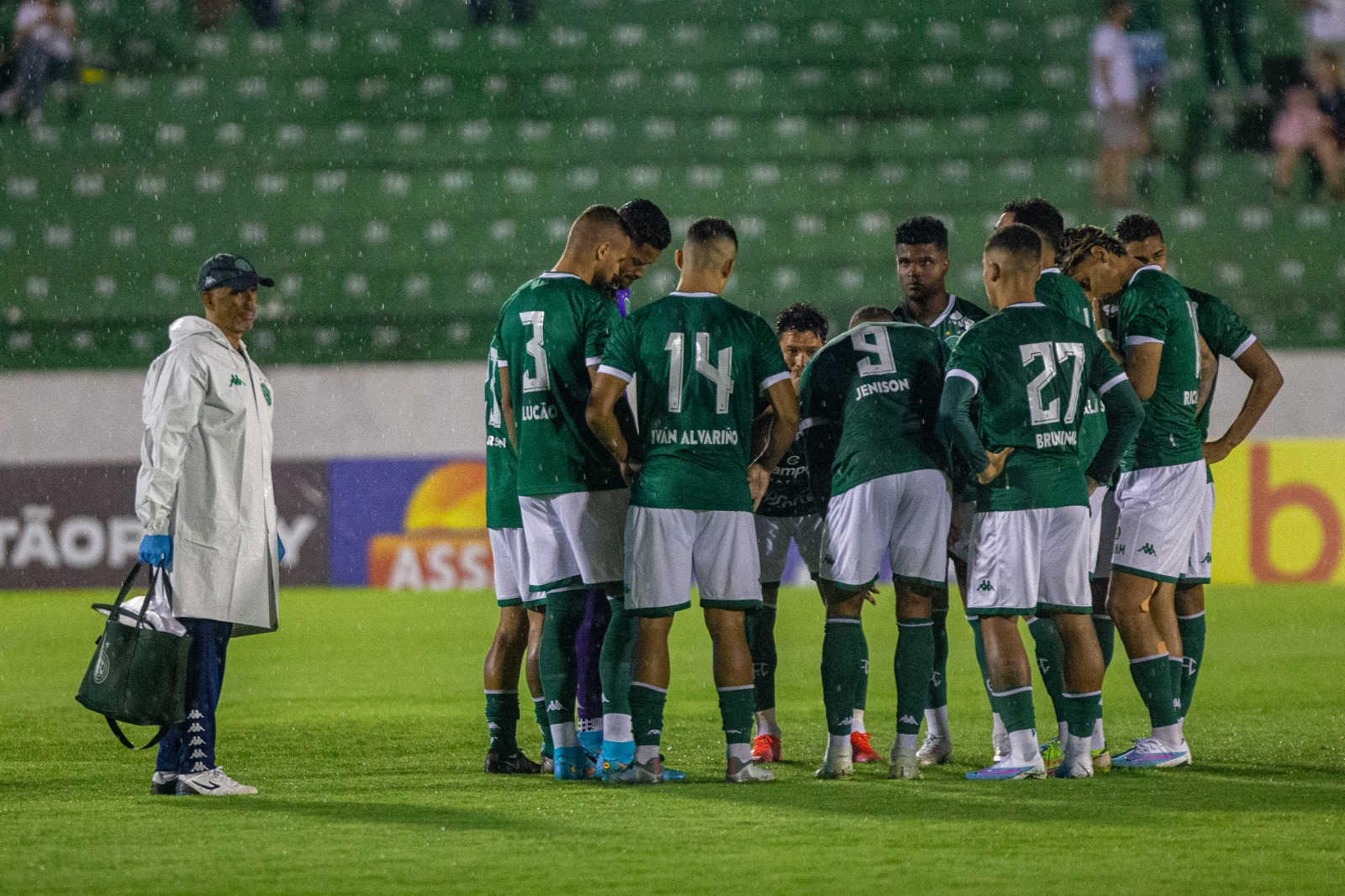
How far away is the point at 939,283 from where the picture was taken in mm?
6430

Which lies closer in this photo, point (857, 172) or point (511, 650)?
point (511, 650)

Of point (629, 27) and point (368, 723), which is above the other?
point (629, 27)

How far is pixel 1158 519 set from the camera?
6.52m

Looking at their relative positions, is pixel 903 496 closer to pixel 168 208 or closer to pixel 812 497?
pixel 812 497

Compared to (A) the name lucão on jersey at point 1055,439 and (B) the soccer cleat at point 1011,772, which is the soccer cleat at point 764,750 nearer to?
(B) the soccer cleat at point 1011,772

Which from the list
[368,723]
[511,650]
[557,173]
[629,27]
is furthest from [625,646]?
[629,27]

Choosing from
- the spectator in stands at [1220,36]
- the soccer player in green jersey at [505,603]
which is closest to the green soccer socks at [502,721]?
the soccer player in green jersey at [505,603]

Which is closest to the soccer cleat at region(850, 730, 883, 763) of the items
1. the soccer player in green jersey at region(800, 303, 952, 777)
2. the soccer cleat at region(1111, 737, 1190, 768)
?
the soccer player in green jersey at region(800, 303, 952, 777)

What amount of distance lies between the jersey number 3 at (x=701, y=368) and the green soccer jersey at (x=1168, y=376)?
5.57 ft

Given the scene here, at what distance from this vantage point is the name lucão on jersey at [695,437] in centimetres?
584

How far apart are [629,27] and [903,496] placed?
14.5 metres

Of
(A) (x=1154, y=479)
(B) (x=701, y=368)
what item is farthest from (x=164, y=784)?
(A) (x=1154, y=479)

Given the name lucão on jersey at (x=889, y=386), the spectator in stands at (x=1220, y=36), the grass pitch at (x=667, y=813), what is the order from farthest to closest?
the spectator in stands at (x=1220, y=36), the name lucão on jersey at (x=889, y=386), the grass pitch at (x=667, y=813)

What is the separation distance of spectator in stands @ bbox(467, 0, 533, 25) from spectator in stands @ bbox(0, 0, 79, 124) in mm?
4596
